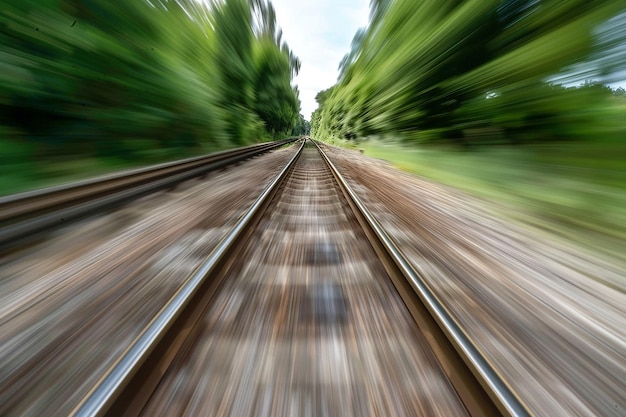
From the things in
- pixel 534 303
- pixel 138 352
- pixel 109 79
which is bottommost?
pixel 534 303

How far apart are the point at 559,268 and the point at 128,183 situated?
4976 millimetres

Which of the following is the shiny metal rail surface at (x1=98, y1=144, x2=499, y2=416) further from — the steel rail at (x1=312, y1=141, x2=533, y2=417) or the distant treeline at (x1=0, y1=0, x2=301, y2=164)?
the distant treeline at (x1=0, y1=0, x2=301, y2=164)

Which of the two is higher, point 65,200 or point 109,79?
point 109,79

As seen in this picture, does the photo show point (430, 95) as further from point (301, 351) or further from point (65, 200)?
point (65, 200)

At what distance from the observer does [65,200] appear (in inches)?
106

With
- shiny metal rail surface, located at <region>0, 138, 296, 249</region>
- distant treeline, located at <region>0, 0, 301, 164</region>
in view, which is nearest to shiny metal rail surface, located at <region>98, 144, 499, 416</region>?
shiny metal rail surface, located at <region>0, 138, 296, 249</region>

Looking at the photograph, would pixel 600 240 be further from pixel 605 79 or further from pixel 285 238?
pixel 285 238

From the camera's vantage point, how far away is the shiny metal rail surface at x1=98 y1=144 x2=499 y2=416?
37.9 inches

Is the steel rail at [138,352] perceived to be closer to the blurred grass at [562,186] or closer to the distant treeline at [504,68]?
the blurred grass at [562,186]

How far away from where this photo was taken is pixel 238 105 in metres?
14.1

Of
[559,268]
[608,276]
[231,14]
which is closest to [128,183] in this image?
[559,268]

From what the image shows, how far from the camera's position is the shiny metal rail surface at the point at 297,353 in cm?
96

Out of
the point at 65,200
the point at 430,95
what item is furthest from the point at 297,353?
the point at 430,95

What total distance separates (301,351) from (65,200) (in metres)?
3.11
